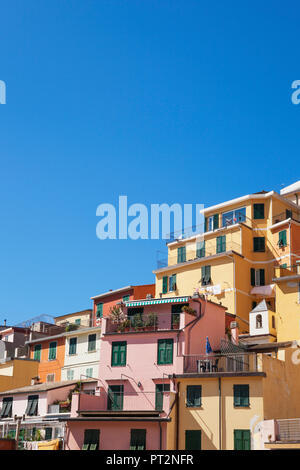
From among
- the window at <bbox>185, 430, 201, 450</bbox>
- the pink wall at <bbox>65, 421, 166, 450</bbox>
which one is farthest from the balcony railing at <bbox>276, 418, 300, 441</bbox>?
the pink wall at <bbox>65, 421, 166, 450</bbox>

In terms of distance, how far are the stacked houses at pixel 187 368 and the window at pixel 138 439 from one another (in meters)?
0.06

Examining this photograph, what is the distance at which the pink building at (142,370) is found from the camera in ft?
131

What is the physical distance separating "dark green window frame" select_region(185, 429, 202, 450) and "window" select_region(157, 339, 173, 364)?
16.7 ft

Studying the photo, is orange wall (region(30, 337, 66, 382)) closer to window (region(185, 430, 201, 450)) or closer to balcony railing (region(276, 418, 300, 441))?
window (region(185, 430, 201, 450))

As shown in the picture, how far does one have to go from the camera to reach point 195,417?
39.8m

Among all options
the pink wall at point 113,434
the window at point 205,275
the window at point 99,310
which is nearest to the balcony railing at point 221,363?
the pink wall at point 113,434

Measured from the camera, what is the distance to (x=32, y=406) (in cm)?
5003

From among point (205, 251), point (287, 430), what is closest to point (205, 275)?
point (205, 251)

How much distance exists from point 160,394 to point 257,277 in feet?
76.3

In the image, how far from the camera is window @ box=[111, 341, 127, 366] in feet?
147

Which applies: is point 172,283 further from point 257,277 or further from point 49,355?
point 49,355

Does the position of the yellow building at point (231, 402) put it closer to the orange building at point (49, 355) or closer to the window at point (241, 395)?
the window at point (241, 395)
